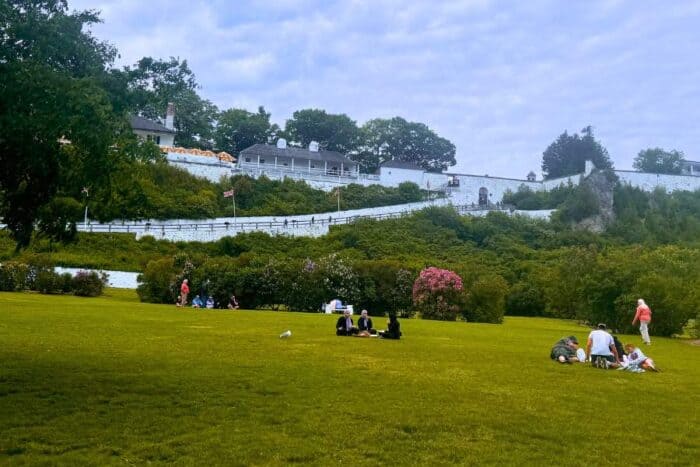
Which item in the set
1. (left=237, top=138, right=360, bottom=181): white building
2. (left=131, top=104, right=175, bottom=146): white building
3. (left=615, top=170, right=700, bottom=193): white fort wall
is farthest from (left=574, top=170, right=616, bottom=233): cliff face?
(left=131, top=104, right=175, bottom=146): white building

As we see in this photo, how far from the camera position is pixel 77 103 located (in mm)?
7914

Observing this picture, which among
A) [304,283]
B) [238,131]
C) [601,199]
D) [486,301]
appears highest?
[238,131]

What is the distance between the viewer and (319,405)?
29.6ft

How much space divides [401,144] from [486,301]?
251ft

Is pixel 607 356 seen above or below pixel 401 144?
below

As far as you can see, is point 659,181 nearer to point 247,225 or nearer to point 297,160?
point 297,160

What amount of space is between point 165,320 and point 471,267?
18.9 meters

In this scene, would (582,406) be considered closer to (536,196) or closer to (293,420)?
(293,420)

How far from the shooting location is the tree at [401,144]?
104375 millimetres

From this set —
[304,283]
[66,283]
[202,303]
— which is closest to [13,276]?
[66,283]

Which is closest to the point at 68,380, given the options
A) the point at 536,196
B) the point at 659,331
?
the point at 659,331

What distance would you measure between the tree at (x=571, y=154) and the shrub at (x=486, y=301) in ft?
243

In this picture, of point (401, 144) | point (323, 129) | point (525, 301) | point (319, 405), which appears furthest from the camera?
point (401, 144)

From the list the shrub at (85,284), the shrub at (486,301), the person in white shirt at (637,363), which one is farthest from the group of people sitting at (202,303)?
the person in white shirt at (637,363)
